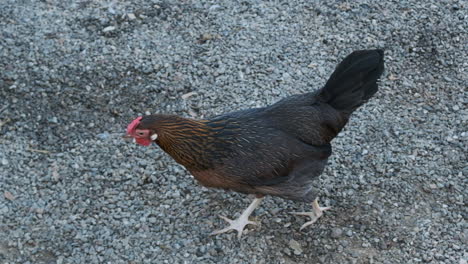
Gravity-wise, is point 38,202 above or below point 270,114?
below

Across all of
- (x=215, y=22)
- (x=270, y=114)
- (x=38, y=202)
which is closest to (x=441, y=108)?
(x=270, y=114)

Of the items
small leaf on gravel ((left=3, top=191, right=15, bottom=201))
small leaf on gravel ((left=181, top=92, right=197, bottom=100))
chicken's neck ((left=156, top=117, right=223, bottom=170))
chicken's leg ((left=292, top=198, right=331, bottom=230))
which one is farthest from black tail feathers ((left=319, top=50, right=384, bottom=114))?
small leaf on gravel ((left=3, top=191, right=15, bottom=201))

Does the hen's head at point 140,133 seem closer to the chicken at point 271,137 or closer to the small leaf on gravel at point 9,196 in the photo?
the chicken at point 271,137

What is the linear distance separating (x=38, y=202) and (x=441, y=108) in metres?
4.59

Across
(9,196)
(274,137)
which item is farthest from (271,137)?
(9,196)

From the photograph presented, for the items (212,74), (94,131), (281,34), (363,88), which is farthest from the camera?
(281,34)

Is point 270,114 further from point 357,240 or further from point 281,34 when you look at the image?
point 281,34

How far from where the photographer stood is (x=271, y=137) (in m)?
5.11

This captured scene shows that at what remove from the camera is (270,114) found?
5.27 m

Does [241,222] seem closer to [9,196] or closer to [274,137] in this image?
[274,137]

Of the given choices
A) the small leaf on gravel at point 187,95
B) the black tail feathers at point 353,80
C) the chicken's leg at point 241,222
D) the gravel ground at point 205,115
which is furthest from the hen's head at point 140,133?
the small leaf on gravel at point 187,95

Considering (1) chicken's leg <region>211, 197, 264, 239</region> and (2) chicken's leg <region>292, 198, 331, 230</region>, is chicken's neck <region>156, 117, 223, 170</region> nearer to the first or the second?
(1) chicken's leg <region>211, 197, 264, 239</region>

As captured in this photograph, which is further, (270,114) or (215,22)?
(215,22)

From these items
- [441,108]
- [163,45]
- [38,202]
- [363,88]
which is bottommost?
[38,202]
